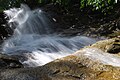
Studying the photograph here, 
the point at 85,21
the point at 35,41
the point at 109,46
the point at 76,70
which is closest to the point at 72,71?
the point at 76,70

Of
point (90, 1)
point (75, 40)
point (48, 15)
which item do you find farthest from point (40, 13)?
point (90, 1)

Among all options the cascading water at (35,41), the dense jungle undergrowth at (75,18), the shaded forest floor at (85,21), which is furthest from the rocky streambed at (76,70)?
the shaded forest floor at (85,21)

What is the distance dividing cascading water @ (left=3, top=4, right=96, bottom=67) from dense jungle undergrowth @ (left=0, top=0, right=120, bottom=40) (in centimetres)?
99

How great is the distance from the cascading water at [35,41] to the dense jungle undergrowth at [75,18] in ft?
3.25

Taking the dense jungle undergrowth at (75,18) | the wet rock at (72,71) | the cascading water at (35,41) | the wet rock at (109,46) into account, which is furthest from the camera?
the dense jungle undergrowth at (75,18)

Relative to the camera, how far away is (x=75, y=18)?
86.5 feet

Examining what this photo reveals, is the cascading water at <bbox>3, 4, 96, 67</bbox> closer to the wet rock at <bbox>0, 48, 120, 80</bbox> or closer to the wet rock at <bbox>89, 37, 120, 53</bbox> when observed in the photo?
the wet rock at <bbox>89, 37, 120, 53</bbox>

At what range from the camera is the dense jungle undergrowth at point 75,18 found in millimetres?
20859

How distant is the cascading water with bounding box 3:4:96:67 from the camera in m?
14.3

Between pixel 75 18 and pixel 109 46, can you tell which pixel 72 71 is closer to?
pixel 109 46

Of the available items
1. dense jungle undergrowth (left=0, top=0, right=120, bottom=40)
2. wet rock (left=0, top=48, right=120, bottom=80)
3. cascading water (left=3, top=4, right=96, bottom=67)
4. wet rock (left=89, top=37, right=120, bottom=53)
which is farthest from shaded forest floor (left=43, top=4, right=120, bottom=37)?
wet rock (left=0, top=48, right=120, bottom=80)

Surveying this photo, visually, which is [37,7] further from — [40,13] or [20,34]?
[20,34]

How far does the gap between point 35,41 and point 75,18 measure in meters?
7.78

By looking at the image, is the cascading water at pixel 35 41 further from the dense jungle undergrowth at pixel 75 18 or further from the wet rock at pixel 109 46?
the wet rock at pixel 109 46
